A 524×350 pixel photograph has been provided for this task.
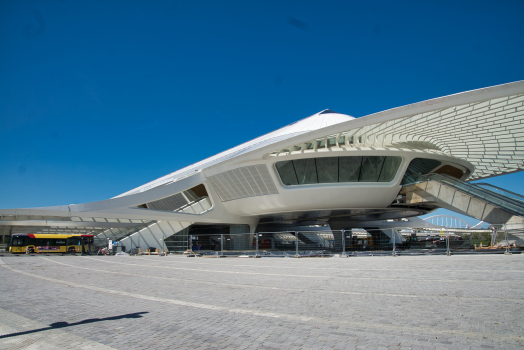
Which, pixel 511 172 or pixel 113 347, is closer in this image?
pixel 113 347

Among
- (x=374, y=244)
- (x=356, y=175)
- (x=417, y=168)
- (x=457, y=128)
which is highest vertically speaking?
(x=457, y=128)

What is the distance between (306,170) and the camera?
1195 inches

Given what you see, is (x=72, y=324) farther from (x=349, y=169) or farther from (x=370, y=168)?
(x=370, y=168)

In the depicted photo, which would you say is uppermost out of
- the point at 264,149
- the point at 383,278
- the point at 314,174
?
the point at 264,149

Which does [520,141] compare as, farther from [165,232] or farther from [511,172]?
[165,232]

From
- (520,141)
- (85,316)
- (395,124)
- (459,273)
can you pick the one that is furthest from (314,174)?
(85,316)

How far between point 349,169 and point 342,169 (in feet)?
2.01

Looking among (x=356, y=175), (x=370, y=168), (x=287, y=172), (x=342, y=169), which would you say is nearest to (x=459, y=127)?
(x=370, y=168)

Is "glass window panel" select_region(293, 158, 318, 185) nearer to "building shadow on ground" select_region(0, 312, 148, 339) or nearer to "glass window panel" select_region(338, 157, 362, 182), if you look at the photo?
"glass window panel" select_region(338, 157, 362, 182)

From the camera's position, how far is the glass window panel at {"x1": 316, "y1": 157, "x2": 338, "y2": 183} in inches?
1163

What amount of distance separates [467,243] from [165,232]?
28341 millimetres

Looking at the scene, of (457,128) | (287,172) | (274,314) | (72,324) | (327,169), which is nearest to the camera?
(72,324)

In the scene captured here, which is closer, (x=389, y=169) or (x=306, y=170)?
(x=389, y=169)

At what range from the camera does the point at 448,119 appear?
2048 centimetres
